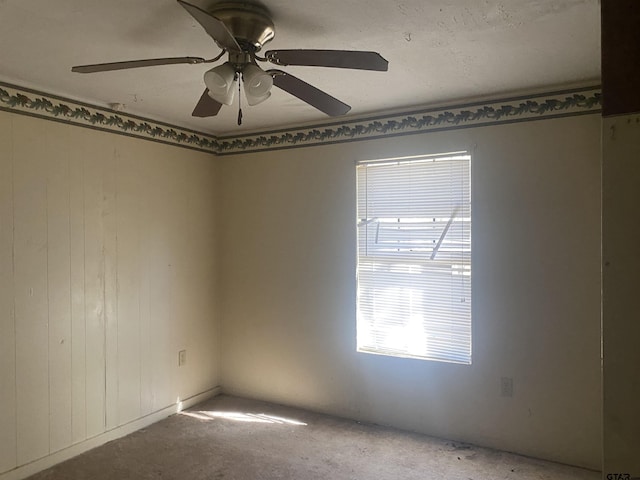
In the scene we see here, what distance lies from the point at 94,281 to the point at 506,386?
9.28 ft

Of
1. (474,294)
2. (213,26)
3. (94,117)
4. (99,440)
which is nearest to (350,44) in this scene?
(213,26)

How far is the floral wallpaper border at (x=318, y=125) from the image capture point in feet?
9.28

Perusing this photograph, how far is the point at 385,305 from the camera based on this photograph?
3504 mm

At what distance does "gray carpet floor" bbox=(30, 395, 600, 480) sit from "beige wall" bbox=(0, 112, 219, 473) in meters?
0.29

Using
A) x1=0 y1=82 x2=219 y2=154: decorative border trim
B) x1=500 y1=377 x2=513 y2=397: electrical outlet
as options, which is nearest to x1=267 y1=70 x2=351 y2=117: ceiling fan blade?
x1=0 y1=82 x2=219 y2=154: decorative border trim

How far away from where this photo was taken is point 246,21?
1874mm

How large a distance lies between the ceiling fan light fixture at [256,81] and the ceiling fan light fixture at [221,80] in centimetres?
6

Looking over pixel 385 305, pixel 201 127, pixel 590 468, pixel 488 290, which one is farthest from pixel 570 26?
pixel 201 127

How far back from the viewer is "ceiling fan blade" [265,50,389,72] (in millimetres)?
1743

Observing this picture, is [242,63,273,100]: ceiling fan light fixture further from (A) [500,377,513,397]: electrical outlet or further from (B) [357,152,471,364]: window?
(A) [500,377,513,397]: electrical outlet

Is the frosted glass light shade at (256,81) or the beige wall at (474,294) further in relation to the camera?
the beige wall at (474,294)

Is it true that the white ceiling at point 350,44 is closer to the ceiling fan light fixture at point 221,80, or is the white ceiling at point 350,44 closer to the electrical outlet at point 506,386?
the ceiling fan light fixture at point 221,80

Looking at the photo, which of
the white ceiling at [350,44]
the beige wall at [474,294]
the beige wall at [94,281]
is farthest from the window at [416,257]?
the beige wall at [94,281]

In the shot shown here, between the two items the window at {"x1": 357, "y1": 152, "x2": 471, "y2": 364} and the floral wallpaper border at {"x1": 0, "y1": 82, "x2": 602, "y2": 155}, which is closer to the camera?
the floral wallpaper border at {"x1": 0, "y1": 82, "x2": 602, "y2": 155}
